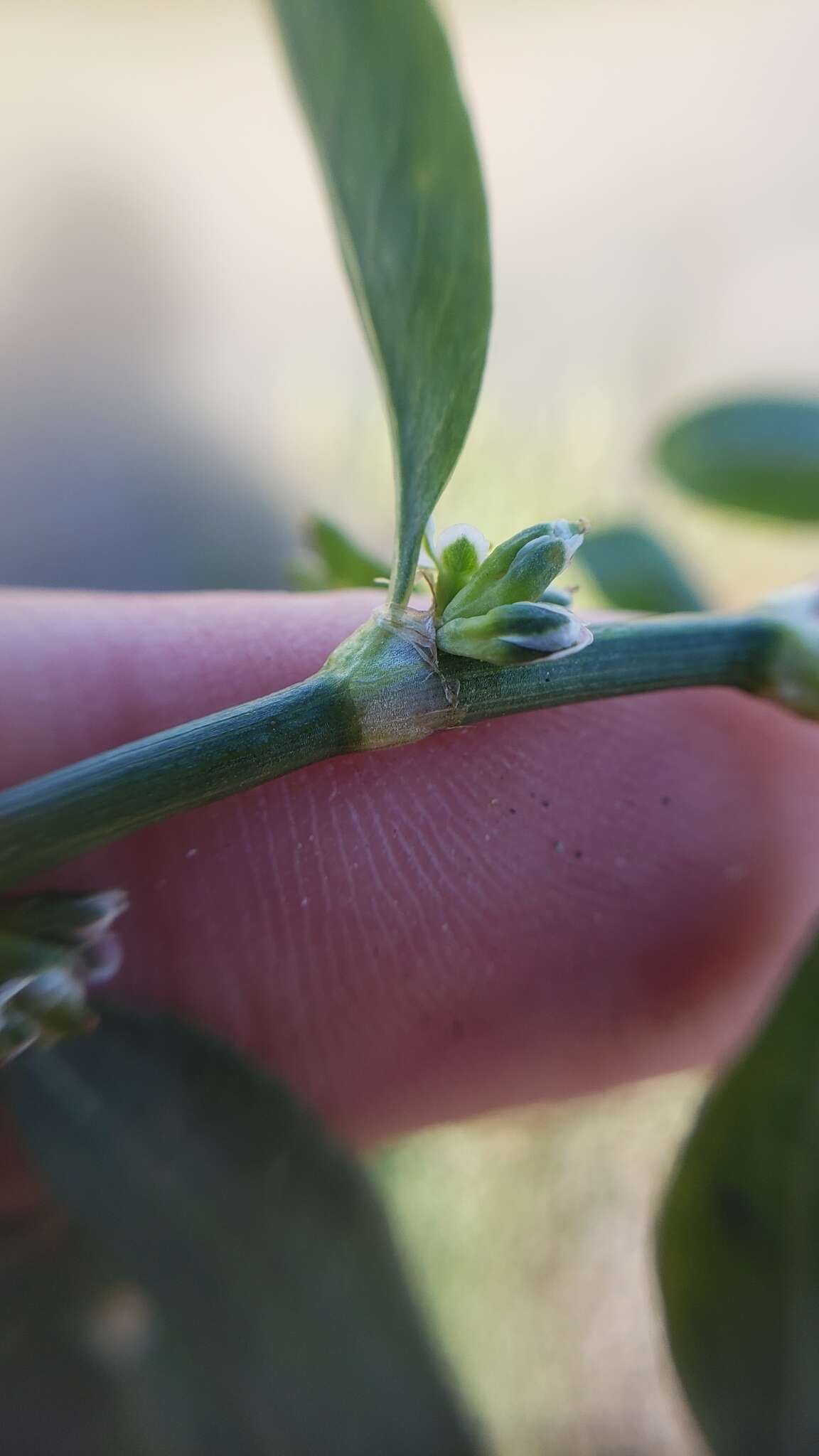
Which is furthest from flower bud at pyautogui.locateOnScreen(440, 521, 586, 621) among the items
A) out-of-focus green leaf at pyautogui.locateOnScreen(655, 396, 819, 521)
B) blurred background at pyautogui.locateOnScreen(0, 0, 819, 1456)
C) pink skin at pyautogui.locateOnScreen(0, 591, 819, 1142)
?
blurred background at pyautogui.locateOnScreen(0, 0, 819, 1456)

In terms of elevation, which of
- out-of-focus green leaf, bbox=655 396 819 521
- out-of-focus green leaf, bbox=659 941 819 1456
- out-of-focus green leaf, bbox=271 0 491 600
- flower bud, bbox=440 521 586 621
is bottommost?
out-of-focus green leaf, bbox=659 941 819 1456

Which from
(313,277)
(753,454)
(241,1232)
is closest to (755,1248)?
(241,1232)

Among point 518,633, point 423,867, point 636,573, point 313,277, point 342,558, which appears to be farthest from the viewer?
point 313,277

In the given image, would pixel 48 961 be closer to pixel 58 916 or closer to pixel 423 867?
pixel 58 916

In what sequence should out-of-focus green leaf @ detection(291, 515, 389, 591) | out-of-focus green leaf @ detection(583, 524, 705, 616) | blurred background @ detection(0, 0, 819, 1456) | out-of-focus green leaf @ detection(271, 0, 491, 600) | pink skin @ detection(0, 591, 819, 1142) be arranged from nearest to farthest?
out-of-focus green leaf @ detection(271, 0, 491, 600) → pink skin @ detection(0, 591, 819, 1142) → out-of-focus green leaf @ detection(291, 515, 389, 591) → out-of-focus green leaf @ detection(583, 524, 705, 616) → blurred background @ detection(0, 0, 819, 1456)

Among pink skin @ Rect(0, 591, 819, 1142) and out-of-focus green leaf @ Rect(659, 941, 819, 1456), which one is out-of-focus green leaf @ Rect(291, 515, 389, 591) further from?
out-of-focus green leaf @ Rect(659, 941, 819, 1456)

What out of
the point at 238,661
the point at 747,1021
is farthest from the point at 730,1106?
the point at 238,661

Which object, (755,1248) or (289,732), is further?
(755,1248)
